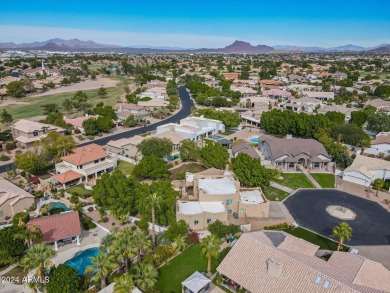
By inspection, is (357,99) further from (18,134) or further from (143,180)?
(18,134)

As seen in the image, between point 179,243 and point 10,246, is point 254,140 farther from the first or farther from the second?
point 10,246

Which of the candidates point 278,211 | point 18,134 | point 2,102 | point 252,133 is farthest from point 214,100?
point 2,102

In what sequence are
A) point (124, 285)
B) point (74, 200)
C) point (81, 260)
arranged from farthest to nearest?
1. point (74, 200)
2. point (81, 260)
3. point (124, 285)

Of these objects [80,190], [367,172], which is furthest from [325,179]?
[80,190]

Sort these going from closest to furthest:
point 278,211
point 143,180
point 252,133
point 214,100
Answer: point 278,211, point 143,180, point 252,133, point 214,100

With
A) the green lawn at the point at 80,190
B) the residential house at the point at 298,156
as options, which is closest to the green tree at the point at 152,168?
the green lawn at the point at 80,190

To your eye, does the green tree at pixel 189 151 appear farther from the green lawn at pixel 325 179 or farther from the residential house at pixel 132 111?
the residential house at pixel 132 111
